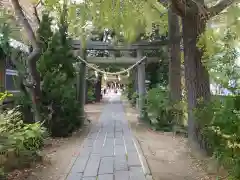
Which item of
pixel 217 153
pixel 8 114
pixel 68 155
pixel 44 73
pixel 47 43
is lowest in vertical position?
pixel 68 155

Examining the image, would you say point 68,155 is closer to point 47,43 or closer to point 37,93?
point 37,93

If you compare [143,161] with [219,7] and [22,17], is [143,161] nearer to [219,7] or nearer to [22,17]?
[219,7]

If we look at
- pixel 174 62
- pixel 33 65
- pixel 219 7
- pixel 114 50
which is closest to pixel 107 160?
pixel 33 65

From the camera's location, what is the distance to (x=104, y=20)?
4621 mm

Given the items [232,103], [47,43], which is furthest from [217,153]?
[47,43]

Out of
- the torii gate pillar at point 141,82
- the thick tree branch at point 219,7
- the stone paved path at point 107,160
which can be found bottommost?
the stone paved path at point 107,160

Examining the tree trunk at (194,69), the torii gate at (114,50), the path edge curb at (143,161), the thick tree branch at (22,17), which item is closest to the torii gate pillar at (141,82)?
the torii gate at (114,50)

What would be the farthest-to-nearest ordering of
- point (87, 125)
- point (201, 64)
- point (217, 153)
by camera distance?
1. point (87, 125)
2. point (201, 64)
3. point (217, 153)

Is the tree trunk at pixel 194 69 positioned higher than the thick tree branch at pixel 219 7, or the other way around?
the thick tree branch at pixel 219 7

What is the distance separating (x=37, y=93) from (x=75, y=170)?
3.42 metres

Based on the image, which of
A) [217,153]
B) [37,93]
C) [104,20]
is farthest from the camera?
[37,93]

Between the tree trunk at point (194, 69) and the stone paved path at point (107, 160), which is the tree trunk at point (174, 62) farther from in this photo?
the tree trunk at point (194, 69)

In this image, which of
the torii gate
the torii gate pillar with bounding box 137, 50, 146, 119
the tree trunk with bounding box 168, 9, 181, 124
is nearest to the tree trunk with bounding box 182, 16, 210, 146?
the tree trunk with bounding box 168, 9, 181, 124

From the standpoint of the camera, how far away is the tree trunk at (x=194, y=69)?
6.52 meters
